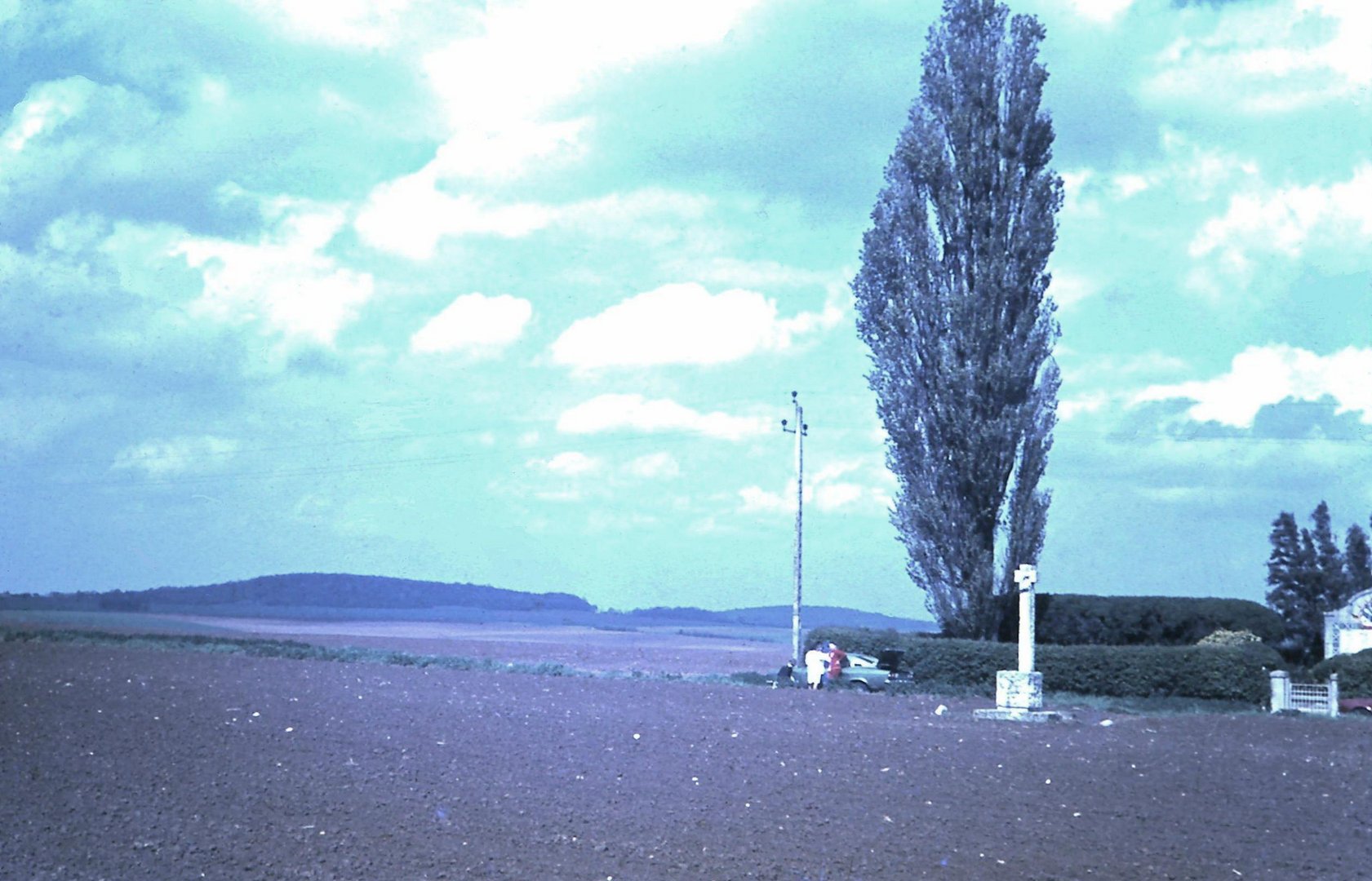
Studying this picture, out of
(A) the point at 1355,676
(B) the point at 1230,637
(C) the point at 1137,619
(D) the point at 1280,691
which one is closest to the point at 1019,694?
(D) the point at 1280,691

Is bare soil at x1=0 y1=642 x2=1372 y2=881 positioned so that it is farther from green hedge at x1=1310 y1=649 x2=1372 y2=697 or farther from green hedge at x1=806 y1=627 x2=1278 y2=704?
green hedge at x1=1310 y1=649 x2=1372 y2=697

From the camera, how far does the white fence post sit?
87.0 feet

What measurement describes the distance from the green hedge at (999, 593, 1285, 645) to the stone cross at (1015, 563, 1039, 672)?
32.2 ft

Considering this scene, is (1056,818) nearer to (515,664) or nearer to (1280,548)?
(515,664)

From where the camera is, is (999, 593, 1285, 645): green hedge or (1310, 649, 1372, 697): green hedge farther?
(999, 593, 1285, 645): green hedge

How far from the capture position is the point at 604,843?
1055cm

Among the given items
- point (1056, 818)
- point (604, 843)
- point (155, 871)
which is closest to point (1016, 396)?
point (1056, 818)

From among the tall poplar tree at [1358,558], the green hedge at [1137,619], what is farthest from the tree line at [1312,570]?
the green hedge at [1137,619]

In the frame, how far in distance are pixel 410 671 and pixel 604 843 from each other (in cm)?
1334

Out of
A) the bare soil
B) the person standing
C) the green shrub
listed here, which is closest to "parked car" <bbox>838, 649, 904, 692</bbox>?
the person standing

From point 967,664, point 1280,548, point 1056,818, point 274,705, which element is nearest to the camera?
point 1056,818

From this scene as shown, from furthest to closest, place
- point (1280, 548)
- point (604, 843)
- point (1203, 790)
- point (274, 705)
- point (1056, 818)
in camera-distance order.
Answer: point (1280, 548) → point (274, 705) → point (1203, 790) → point (1056, 818) → point (604, 843)

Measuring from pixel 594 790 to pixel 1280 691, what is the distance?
750 inches

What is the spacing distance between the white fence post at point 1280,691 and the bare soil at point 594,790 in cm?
757
